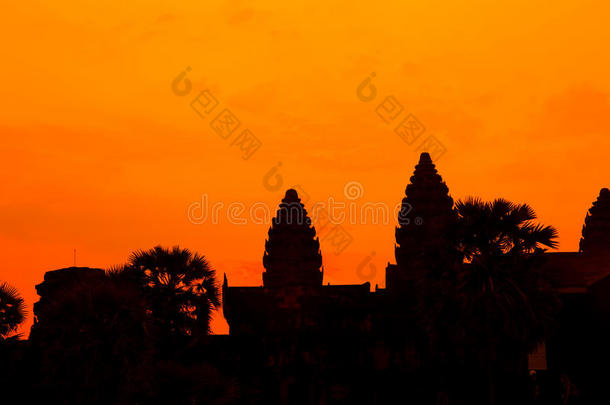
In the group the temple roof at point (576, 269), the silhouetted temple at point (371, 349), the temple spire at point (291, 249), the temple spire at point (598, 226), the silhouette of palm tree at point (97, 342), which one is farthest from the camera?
the temple spire at point (291, 249)

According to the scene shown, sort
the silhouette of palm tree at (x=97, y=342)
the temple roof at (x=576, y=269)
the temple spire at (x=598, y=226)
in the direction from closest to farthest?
the silhouette of palm tree at (x=97, y=342), the temple roof at (x=576, y=269), the temple spire at (x=598, y=226)

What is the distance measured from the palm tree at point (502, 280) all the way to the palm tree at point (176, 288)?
12.8 meters

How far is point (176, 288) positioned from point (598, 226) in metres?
59.2

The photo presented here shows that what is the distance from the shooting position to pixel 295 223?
108 meters

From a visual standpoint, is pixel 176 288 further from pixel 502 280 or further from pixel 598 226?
pixel 598 226

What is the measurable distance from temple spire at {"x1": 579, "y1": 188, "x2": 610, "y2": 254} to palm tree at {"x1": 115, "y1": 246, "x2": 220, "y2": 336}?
55623mm

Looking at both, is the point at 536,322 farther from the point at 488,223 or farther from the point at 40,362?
the point at 40,362

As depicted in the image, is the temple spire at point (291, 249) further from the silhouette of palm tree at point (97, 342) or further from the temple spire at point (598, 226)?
the silhouette of palm tree at point (97, 342)

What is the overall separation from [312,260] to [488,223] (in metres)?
70.8

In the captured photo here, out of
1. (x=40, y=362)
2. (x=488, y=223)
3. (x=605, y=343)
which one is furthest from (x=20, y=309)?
(x=605, y=343)

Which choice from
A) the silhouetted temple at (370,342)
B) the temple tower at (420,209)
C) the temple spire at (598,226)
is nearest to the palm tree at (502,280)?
the silhouetted temple at (370,342)

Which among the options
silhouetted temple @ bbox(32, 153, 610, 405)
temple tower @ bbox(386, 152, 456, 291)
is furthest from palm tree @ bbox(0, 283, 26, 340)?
temple tower @ bbox(386, 152, 456, 291)

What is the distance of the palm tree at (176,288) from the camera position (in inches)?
1693

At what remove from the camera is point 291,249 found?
106m
